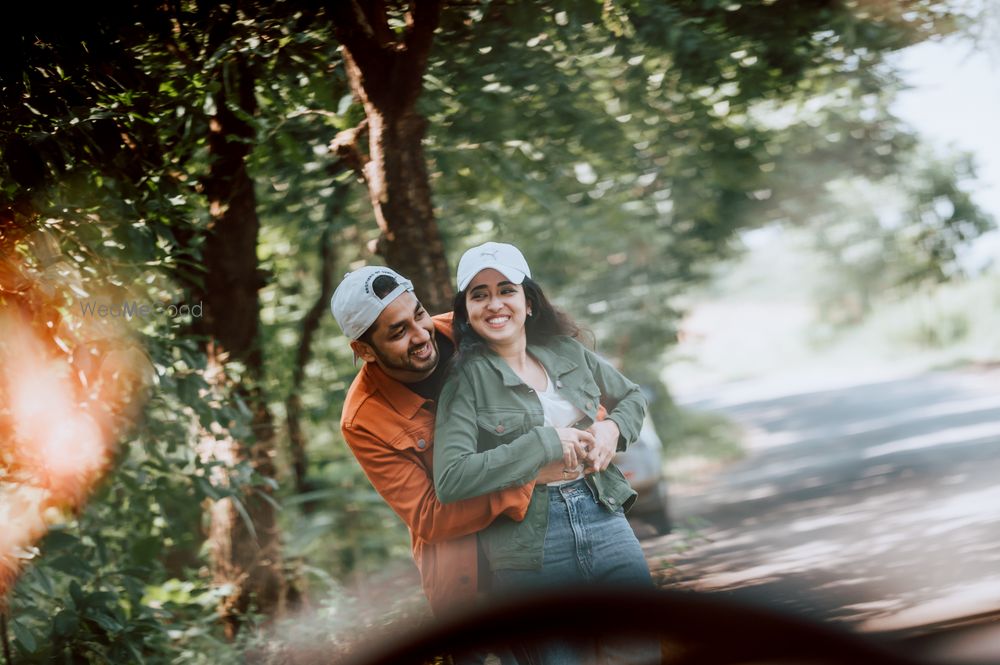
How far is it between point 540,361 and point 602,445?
418 millimetres

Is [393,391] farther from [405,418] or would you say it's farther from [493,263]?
[493,263]

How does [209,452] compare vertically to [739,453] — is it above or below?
below

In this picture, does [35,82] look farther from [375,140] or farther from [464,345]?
[464,345]

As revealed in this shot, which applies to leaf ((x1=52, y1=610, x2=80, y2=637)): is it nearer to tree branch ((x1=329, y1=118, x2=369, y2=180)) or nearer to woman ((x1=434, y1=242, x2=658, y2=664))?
woman ((x1=434, y1=242, x2=658, y2=664))

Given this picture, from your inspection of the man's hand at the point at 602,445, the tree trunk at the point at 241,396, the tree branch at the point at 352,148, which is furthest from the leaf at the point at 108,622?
the man's hand at the point at 602,445

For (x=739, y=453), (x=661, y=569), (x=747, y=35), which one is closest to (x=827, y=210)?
(x=739, y=453)

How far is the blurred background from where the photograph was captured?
530 cm

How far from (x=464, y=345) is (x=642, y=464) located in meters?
5.26

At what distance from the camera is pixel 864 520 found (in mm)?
8695

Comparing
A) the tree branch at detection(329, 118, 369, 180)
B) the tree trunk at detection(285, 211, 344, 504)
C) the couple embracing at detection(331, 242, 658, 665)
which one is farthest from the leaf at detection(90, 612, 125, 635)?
the tree branch at detection(329, 118, 369, 180)

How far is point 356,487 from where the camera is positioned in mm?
9078

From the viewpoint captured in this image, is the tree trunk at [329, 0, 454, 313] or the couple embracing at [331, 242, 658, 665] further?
the tree trunk at [329, 0, 454, 313]

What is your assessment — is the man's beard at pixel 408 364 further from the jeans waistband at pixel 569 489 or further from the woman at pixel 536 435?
the jeans waistband at pixel 569 489

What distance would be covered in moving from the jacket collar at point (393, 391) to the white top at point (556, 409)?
0.46 metres
